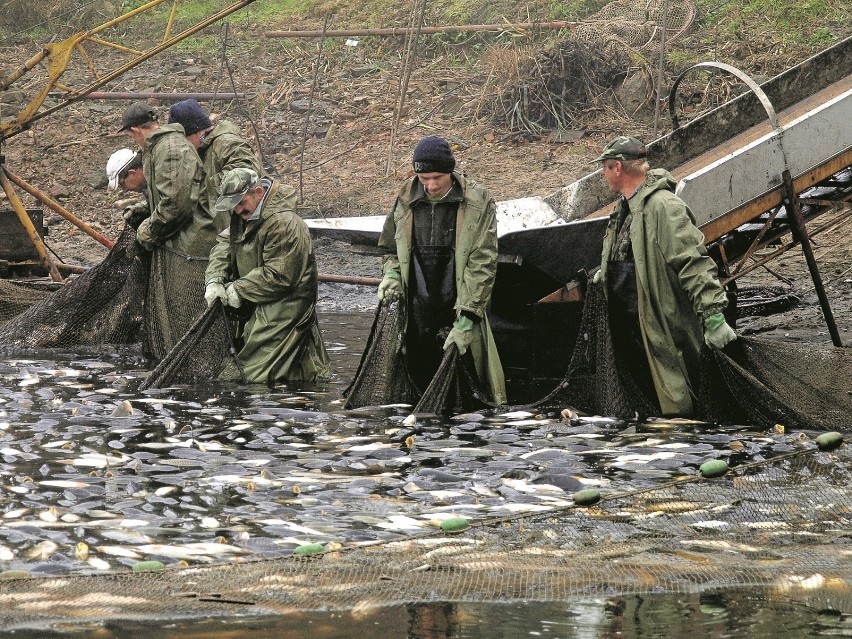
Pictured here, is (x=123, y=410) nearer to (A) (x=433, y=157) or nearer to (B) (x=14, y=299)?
(A) (x=433, y=157)

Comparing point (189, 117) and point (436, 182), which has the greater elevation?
point (189, 117)

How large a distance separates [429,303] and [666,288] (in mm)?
1493

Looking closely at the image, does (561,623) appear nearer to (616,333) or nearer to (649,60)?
(616,333)

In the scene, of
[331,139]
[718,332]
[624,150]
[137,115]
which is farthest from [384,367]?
Answer: [331,139]

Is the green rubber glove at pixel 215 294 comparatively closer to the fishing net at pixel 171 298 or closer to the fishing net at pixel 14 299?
the fishing net at pixel 171 298

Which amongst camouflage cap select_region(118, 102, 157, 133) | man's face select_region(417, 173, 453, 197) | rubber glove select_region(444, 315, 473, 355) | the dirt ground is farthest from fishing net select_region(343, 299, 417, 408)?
the dirt ground

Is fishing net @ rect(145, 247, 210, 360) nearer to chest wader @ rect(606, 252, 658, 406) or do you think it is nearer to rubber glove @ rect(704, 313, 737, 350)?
chest wader @ rect(606, 252, 658, 406)

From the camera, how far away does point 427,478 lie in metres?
6.70

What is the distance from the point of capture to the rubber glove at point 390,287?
27.3ft

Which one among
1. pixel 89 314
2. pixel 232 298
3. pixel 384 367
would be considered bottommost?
pixel 384 367

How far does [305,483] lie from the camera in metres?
6.63

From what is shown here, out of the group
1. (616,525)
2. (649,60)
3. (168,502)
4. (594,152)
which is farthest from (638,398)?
(649,60)

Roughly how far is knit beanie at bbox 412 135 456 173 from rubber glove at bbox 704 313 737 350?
1840 millimetres

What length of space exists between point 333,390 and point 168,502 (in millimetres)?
3078
